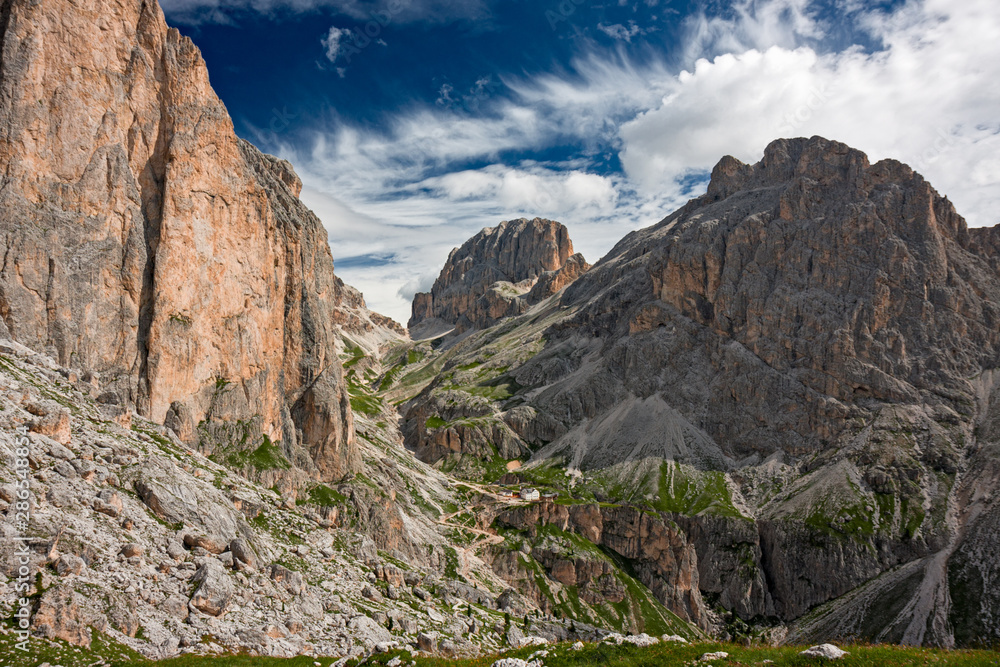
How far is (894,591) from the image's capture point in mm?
109750

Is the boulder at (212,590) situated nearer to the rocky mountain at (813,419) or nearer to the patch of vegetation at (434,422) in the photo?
the rocky mountain at (813,419)

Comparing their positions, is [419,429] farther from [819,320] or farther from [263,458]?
[819,320]

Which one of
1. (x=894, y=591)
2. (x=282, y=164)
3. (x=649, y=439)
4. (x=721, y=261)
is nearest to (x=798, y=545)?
(x=894, y=591)

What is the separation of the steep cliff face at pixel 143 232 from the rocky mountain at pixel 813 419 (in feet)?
322

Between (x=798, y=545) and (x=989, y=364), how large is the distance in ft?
279

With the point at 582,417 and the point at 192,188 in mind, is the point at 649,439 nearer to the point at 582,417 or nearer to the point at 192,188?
the point at 582,417

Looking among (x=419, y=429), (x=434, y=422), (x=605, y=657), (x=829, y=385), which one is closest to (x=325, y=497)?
(x=605, y=657)

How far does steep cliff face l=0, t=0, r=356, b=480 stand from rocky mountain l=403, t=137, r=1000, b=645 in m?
98.2

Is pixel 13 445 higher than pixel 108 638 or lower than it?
higher

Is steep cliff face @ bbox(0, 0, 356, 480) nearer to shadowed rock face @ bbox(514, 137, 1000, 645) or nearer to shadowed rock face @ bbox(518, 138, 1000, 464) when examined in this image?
shadowed rock face @ bbox(514, 137, 1000, 645)

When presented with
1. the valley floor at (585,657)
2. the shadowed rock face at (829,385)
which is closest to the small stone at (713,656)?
the valley floor at (585,657)

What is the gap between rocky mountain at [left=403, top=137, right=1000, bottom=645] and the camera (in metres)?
124

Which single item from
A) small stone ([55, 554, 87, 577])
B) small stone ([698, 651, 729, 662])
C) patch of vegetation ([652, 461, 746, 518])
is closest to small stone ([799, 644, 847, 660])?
small stone ([698, 651, 729, 662])

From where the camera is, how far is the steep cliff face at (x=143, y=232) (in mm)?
57469
